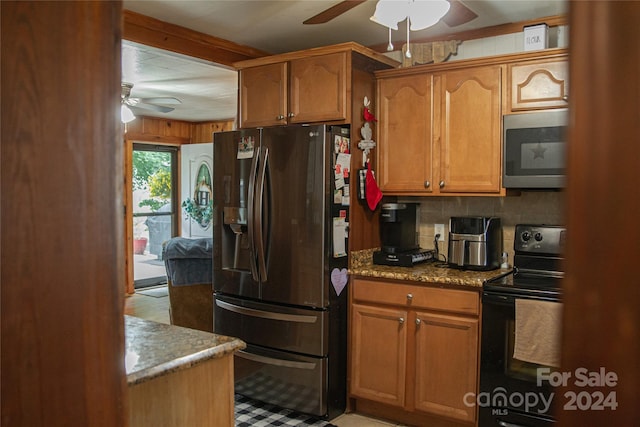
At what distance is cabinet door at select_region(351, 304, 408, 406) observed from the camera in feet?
10.1

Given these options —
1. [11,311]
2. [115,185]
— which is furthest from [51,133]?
[11,311]

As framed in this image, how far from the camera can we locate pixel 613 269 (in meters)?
0.39

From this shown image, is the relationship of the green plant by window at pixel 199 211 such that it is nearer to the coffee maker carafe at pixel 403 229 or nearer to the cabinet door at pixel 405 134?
the coffee maker carafe at pixel 403 229

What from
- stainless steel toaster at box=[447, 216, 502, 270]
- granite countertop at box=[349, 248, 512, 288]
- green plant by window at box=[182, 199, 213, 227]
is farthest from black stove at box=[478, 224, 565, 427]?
green plant by window at box=[182, 199, 213, 227]

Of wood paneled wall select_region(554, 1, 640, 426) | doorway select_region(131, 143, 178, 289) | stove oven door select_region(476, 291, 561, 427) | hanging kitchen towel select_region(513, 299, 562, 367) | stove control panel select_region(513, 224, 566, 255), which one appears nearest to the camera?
wood paneled wall select_region(554, 1, 640, 426)

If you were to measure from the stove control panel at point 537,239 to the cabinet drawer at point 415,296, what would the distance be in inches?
18.2

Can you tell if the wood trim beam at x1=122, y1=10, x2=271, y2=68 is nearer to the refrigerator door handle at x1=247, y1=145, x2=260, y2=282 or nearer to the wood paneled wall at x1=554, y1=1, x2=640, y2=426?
the refrigerator door handle at x1=247, y1=145, x2=260, y2=282

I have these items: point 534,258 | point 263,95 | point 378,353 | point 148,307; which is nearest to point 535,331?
point 534,258

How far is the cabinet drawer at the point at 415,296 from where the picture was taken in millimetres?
2842

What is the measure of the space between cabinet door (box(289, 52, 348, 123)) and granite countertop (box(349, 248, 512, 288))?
3.03ft

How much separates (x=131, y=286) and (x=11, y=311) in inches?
253

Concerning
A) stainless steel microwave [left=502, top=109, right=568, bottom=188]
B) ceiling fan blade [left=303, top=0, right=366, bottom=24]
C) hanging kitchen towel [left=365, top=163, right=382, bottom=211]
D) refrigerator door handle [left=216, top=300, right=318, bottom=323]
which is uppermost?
ceiling fan blade [left=303, top=0, right=366, bottom=24]

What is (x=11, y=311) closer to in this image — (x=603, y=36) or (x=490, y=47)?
(x=603, y=36)

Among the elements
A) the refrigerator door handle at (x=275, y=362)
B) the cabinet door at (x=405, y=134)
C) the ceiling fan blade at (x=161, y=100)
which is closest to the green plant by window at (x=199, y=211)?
the ceiling fan blade at (x=161, y=100)
